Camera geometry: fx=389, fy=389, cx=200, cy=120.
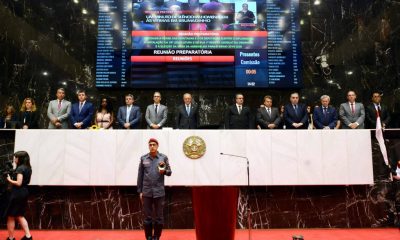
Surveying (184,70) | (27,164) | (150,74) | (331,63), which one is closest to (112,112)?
(150,74)

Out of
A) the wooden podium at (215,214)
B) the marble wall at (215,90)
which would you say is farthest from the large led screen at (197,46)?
the wooden podium at (215,214)

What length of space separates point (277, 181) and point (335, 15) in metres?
4.93

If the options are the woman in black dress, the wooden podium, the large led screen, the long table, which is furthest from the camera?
the large led screen

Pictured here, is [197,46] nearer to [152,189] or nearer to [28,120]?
[28,120]

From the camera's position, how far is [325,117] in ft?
22.8

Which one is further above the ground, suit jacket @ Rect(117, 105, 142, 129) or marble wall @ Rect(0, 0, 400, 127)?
marble wall @ Rect(0, 0, 400, 127)

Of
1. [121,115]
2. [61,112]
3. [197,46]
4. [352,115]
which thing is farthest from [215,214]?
[197,46]

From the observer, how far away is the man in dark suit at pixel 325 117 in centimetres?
690

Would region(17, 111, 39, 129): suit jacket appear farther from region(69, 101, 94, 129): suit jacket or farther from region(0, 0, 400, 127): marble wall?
region(0, 0, 400, 127): marble wall

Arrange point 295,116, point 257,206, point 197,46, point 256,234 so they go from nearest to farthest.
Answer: point 256,234, point 257,206, point 295,116, point 197,46

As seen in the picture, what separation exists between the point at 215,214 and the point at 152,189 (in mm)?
1126

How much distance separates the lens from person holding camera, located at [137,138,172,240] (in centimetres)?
507

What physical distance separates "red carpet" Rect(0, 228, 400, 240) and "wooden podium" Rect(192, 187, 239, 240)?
135cm

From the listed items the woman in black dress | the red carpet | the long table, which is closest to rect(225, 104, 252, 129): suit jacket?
the long table
